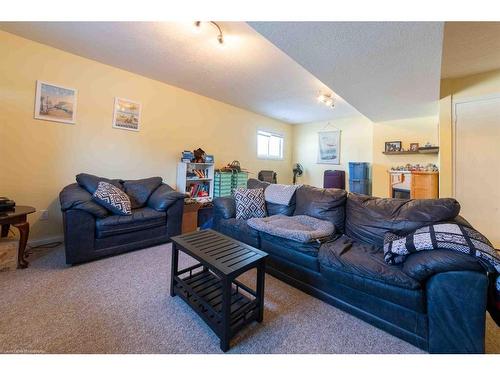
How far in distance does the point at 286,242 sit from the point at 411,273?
921mm

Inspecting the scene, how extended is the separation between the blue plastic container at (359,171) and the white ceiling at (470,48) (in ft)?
7.05

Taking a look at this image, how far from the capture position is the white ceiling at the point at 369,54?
1634mm

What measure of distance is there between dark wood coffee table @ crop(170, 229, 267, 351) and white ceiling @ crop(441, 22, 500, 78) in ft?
9.34

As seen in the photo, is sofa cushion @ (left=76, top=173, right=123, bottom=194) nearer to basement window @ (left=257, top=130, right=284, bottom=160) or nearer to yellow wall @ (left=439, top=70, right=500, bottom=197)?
basement window @ (left=257, top=130, right=284, bottom=160)

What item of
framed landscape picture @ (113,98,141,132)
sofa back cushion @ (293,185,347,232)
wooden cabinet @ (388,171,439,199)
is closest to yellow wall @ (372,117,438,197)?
wooden cabinet @ (388,171,439,199)

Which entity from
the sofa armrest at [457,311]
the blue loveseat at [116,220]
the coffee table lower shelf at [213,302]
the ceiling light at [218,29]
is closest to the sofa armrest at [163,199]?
the blue loveseat at [116,220]

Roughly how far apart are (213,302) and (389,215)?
163cm

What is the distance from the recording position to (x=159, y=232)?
276 cm

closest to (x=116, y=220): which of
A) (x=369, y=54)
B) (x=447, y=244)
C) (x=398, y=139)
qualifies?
(x=447, y=244)

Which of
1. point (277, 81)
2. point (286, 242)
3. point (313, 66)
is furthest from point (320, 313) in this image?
point (277, 81)

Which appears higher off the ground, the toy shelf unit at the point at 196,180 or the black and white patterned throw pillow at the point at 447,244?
the toy shelf unit at the point at 196,180

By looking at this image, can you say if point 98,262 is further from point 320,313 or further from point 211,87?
point 211,87

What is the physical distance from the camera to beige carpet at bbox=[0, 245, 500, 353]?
1213 mm

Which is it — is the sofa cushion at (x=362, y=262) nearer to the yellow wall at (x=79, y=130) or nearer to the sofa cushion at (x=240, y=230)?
the sofa cushion at (x=240, y=230)
